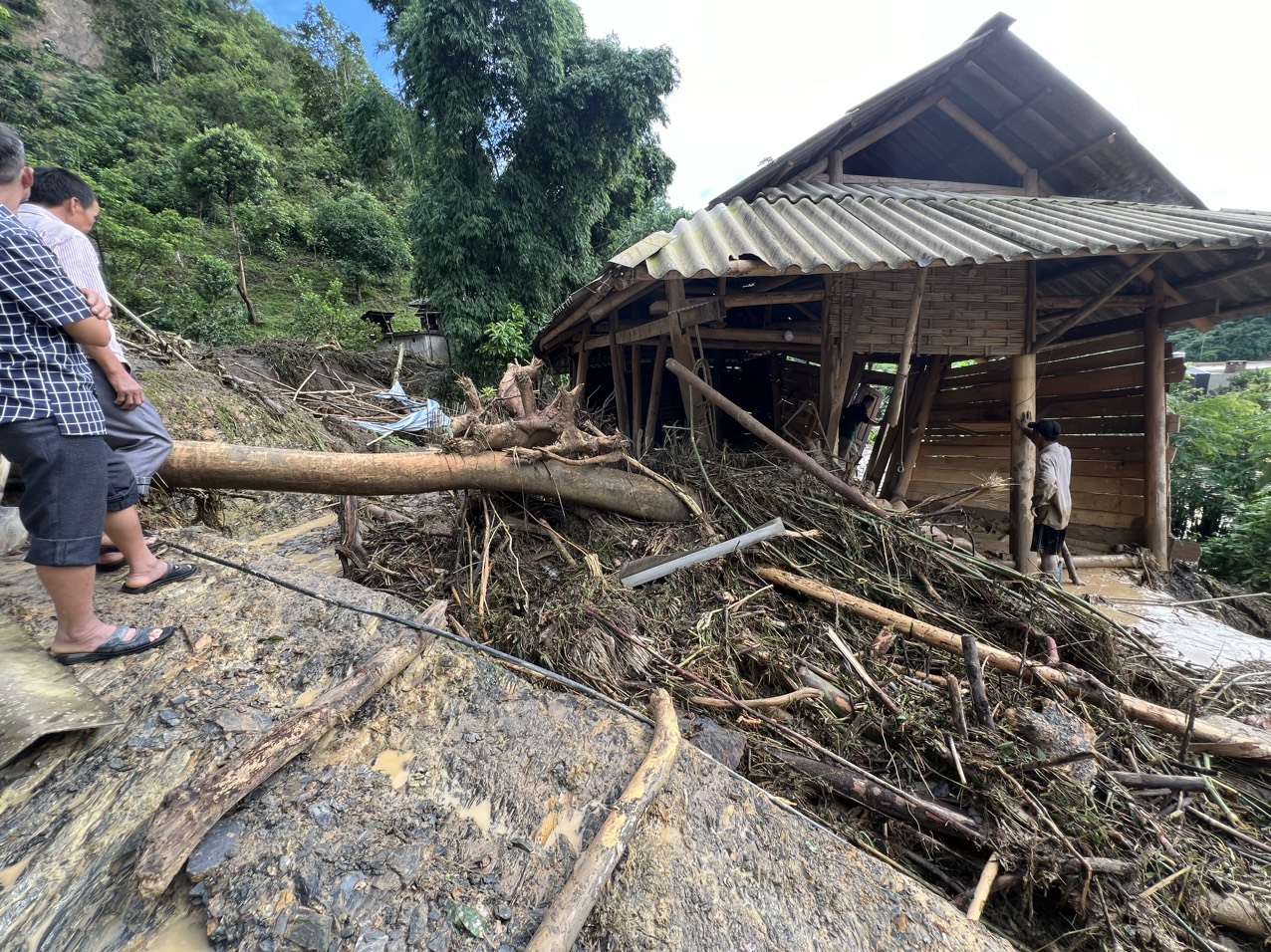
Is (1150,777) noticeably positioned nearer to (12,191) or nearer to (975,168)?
(12,191)

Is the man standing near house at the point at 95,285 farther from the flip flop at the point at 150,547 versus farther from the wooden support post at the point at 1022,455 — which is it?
the wooden support post at the point at 1022,455

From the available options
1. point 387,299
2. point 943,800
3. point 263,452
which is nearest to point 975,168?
point 943,800

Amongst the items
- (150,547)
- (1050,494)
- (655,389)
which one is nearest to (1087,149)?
(1050,494)

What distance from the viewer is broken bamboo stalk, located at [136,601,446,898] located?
1108 millimetres

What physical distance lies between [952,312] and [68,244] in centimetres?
570

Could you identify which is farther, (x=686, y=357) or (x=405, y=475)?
(x=686, y=357)

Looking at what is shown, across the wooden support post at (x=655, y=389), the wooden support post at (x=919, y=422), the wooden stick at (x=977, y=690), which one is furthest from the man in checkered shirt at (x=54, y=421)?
the wooden support post at (x=919, y=422)

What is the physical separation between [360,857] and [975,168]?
7303mm

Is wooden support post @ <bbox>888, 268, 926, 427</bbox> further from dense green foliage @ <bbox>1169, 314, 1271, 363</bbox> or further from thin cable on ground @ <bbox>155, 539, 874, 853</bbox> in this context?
dense green foliage @ <bbox>1169, 314, 1271, 363</bbox>

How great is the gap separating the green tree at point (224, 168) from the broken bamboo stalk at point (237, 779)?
1876 cm

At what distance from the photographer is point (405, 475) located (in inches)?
117

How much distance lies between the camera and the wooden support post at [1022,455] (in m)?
4.34

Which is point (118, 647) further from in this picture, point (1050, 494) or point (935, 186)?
point (935, 186)

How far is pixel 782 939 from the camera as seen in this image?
123cm
